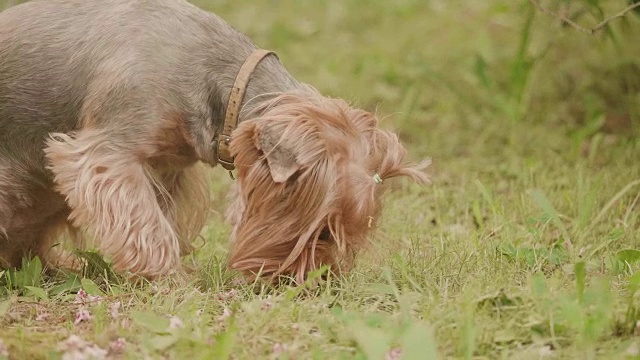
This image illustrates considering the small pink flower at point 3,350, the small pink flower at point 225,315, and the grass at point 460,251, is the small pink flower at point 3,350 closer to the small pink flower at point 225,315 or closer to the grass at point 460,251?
the grass at point 460,251

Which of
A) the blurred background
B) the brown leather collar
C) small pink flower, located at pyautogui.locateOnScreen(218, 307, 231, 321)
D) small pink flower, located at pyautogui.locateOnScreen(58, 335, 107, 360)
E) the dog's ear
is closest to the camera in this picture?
small pink flower, located at pyautogui.locateOnScreen(58, 335, 107, 360)

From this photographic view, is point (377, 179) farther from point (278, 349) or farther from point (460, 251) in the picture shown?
point (278, 349)

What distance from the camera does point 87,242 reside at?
190 inches

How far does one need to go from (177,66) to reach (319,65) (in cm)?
446

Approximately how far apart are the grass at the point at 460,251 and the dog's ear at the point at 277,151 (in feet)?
1.39

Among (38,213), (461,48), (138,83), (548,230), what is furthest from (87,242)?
(461,48)

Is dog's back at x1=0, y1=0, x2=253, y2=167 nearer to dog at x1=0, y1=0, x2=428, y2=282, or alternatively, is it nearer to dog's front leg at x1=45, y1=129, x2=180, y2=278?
dog at x1=0, y1=0, x2=428, y2=282

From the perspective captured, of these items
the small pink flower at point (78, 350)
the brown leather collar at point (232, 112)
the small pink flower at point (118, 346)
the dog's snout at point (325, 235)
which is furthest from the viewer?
the brown leather collar at point (232, 112)

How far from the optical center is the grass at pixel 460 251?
10.00ft

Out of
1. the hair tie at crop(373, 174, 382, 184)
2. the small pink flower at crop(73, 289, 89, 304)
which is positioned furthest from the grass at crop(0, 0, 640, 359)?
the hair tie at crop(373, 174, 382, 184)

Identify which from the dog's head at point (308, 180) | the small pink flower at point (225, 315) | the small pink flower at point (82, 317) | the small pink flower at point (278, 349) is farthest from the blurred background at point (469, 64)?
the small pink flower at point (278, 349)

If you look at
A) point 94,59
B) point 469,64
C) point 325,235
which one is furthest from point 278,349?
point 469,64

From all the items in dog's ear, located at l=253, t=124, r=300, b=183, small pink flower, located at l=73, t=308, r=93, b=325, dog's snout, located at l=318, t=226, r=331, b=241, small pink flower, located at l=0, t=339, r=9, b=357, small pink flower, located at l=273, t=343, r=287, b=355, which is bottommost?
small pink flower, located at l=73, t=308, r=93, b=325

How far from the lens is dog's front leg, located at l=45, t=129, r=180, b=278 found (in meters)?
3.86
